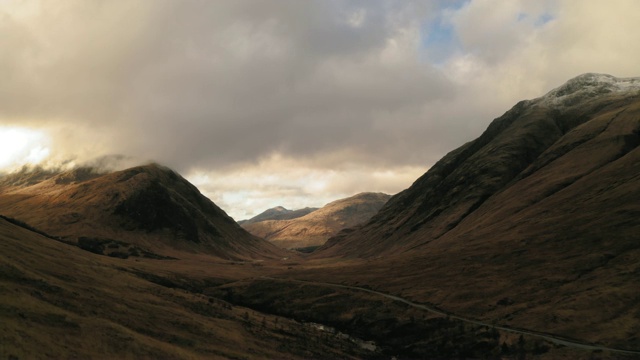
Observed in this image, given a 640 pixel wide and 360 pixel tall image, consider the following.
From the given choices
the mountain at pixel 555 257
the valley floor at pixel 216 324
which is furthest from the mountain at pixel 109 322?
the mountain at pixel 555 257

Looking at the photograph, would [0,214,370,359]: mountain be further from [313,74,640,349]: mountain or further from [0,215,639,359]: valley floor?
[313,74,640,349]: mountain

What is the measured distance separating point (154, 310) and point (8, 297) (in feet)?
69.6

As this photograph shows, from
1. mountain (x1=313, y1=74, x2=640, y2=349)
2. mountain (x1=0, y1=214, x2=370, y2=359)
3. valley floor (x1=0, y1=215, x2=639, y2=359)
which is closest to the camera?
mountain (x1=0, y1=214, x2=370, y2=359)

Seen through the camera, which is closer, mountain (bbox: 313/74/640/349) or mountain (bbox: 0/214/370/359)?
mountain (bbox: 0/214/370/359)

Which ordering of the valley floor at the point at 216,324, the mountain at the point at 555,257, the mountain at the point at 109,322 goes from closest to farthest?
the mountain at the point at 109,322 → the valley floor at the point at 216,324 → the mountain at the point at 555,257

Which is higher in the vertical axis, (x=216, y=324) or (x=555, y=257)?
(x=555, y=257)

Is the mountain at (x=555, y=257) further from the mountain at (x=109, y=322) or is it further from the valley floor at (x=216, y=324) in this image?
the mountain at (x=109, y=322)

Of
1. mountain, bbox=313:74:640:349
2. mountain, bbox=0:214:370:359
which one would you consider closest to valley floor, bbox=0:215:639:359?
mountain, bbox=0:214:370:359

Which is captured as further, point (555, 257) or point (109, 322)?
point (555, 257)

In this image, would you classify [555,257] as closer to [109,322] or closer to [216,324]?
[216,324]

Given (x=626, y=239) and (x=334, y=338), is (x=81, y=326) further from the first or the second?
(x=626, y=239)

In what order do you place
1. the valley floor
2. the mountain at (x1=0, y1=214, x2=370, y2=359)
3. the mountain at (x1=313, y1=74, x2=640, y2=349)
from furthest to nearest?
the mountain at (x1=313, y1=74, x2=640, y2=349)
the valley floor
the mountain at (x1=0, y1=214, x2=370, y2=359)

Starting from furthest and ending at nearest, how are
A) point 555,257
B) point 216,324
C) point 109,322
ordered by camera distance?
point 555,257
point 216,324
point 109,322

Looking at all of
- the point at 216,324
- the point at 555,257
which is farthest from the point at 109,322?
the point at 555,257
